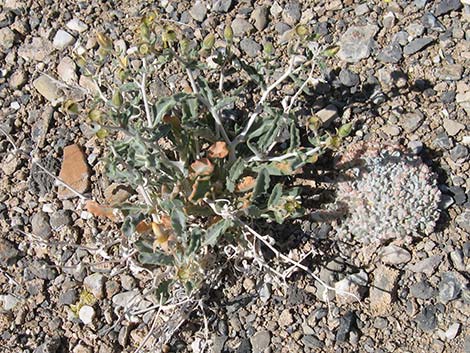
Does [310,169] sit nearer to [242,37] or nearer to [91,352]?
[242,37]

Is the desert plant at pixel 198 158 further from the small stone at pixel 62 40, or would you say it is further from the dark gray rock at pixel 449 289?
the small stone at pixel 62 40

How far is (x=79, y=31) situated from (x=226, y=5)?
80cm

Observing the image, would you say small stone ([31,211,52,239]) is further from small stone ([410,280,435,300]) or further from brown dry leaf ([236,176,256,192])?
small stone ([410,280,435,300])

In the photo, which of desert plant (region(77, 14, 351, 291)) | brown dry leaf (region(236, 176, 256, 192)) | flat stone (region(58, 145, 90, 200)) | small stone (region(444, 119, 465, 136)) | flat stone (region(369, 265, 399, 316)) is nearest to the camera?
desert plant (region(77, 14, 351, 291))

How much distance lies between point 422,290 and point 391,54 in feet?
3.87

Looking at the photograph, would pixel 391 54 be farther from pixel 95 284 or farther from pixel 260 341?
pixel 95 284

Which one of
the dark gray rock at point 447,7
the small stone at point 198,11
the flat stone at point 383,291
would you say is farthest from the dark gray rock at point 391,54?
the flat stone at point 383,291

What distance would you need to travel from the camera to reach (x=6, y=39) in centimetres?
406

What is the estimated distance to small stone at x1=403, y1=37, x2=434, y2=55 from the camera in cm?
373

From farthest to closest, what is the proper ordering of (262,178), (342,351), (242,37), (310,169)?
(242,37)
(310,169)
(342,351)
(262,178)

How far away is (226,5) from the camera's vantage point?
3971 millimetres

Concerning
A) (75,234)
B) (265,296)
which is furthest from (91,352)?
(265,296)

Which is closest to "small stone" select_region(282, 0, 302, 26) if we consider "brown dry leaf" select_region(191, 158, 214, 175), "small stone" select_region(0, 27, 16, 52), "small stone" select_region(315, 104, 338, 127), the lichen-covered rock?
"small stone" select_region(315, 104, 338, 127)

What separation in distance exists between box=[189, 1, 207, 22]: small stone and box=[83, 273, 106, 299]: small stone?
144 centimetres
